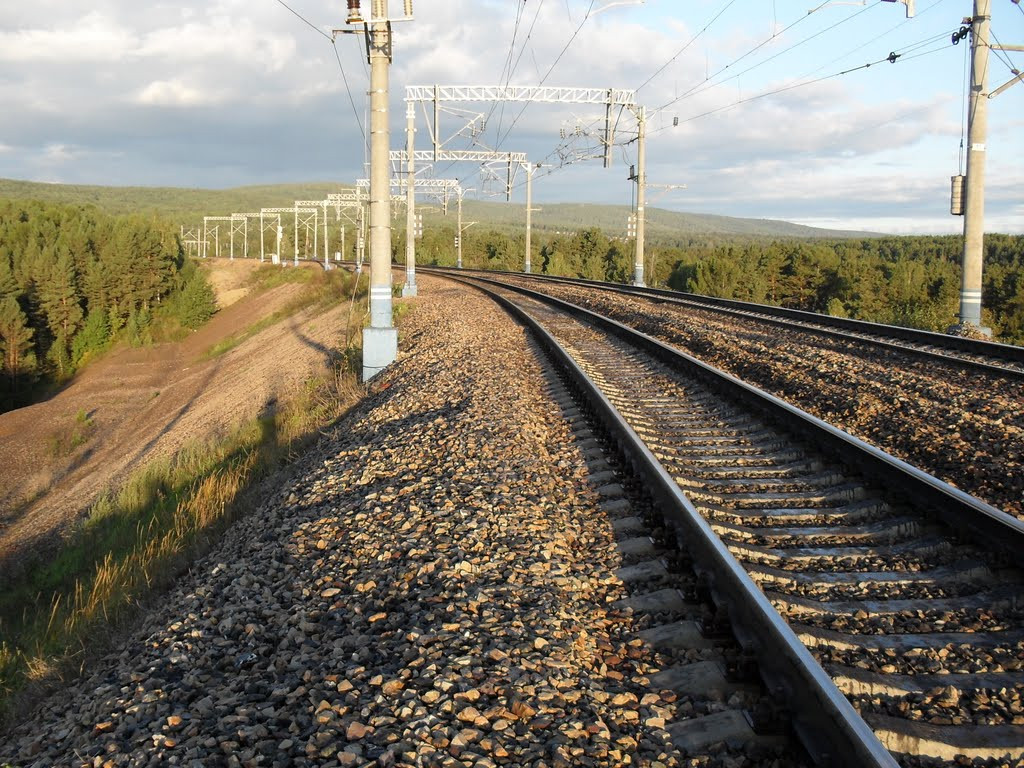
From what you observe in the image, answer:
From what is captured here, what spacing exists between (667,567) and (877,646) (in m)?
1.24

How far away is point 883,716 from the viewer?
322cm

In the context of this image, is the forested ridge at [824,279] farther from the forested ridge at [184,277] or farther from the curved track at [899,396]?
the curved track at [899,396]

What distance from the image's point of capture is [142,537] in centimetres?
1002

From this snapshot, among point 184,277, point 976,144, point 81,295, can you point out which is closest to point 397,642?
point 976,144

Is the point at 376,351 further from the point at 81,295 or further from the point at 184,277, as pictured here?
the point at 184,277

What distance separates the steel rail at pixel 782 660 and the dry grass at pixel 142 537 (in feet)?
13.7

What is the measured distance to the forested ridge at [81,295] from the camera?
63688 mm

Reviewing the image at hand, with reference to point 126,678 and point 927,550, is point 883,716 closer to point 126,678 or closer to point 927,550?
point 927,550

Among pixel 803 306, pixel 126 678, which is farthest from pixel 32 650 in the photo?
pixel 803 306

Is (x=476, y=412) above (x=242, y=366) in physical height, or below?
above

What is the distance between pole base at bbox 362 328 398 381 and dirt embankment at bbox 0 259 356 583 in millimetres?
4964

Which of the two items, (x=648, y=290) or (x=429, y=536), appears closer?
(x=429, y=536)

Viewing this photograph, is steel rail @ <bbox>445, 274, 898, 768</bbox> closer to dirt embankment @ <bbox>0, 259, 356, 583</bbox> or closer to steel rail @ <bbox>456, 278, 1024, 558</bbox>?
steel rail @ <bbox>456, 278, 1024, 558</bbox>

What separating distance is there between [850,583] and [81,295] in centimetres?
8346
